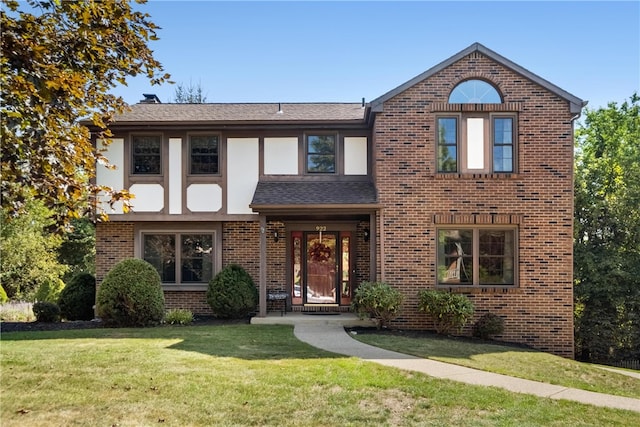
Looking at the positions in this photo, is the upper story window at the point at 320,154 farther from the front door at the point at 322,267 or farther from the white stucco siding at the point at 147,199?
the white stucco siding at the point at 147,199

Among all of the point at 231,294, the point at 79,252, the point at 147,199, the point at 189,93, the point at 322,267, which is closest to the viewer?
the point at 231,294

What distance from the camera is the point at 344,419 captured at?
5031 mm

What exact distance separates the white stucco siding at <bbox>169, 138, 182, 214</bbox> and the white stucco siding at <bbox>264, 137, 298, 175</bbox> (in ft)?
7.78

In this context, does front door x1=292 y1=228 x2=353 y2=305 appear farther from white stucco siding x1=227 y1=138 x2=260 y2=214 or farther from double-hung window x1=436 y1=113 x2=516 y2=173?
double-hung window x1=436 y1=113 x2=516 y2=173

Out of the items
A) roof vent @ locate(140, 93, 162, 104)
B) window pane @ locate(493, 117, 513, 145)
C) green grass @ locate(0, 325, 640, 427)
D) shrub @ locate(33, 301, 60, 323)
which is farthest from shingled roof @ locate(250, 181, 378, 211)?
shrub @ locate(33, 301, 60, 323)

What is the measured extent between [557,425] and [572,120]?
28.3 ft

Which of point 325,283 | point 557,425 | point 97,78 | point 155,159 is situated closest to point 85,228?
point 155,159

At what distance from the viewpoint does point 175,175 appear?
12.9 meters

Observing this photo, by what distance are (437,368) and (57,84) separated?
6.30m

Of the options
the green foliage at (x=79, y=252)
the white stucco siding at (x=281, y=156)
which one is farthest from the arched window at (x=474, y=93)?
the green foliage at (x=79, y=252)

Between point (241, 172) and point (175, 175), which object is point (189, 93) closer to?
point (175, 175)

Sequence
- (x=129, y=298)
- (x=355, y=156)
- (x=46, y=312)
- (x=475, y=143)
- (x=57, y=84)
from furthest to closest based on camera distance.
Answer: (x=355, y=156) < (x=46, y=312) < (x=475, y=143) < (x=129, y=298) < (x=57, y=84)

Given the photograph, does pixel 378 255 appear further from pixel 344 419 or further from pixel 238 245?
pixel 344 419

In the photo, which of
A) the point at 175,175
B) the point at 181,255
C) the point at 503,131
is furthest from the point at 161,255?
the point at 503,131
